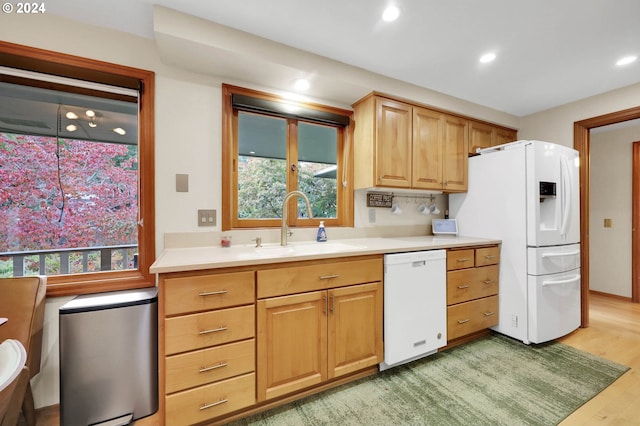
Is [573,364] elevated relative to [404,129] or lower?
lower

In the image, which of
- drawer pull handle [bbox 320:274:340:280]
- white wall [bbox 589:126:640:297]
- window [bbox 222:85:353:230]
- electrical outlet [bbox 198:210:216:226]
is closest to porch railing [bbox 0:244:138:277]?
electrical outlet [bbox 198:210:216:226]

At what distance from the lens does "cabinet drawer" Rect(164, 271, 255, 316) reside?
126 cm

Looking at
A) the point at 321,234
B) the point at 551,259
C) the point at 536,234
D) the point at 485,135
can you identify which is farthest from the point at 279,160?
the point at 551,259

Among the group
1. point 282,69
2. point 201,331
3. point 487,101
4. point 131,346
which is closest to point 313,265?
point 201,331

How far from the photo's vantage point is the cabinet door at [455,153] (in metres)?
2.66

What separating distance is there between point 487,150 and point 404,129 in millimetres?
988

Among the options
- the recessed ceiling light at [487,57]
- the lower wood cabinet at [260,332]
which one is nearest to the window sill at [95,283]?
the lower wood cabinet at [260,332]

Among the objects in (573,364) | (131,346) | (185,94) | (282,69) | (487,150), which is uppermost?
(282,69)

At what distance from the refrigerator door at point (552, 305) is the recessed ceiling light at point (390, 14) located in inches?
92.0

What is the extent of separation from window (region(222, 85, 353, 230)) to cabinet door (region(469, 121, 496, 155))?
4.74ft

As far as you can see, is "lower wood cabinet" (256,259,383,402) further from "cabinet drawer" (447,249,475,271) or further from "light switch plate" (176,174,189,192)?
"light switch plate" (176,174,189,192)

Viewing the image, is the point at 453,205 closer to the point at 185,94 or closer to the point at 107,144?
the point at 185,94

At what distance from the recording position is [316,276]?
63.1 inches

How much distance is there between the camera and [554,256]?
90.0 inches
